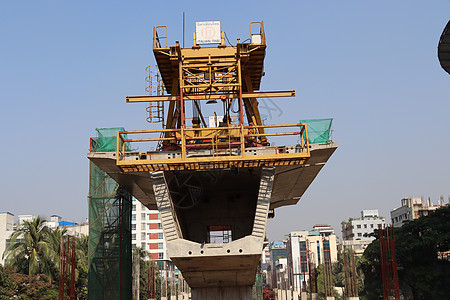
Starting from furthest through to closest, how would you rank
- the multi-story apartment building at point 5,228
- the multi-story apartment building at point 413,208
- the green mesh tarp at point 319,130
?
1. the multi-story apartment building at point 413,208
2. the multi-story apartment building at point 5,228
3. the green mesh tarp at point 319,130

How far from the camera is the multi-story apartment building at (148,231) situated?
102 meters

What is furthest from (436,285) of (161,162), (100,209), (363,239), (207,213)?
(363,239)

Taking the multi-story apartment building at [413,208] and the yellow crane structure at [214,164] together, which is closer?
the yellow crane structure at [214,164]

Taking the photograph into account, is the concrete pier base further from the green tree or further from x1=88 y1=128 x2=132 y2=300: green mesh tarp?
the green tree

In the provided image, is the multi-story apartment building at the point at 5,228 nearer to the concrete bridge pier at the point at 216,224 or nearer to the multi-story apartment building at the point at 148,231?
the multi-story apartment building at the point at 148,231

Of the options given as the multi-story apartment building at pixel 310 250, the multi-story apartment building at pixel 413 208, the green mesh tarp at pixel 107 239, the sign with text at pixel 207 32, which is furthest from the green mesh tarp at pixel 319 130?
the multi-story apartment building at pixel 310 250

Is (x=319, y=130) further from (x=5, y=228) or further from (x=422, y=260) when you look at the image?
(x=5, y=228)

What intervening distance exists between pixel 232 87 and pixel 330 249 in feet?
383

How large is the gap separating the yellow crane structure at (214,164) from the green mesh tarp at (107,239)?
289 centimetres

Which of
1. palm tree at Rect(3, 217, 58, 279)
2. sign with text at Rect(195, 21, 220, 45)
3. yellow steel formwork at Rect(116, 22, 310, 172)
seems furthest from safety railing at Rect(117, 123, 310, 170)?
palm tree at Rect(3, 217, 58, 279)

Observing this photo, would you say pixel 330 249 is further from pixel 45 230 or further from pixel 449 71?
pixel 449 71

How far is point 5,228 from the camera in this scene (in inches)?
2857

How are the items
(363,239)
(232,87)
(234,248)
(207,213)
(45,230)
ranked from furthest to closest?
(363,239) → (45,230) → (207,213) → (232,87) → (234,248)

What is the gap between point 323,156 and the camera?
22516 millimetres
